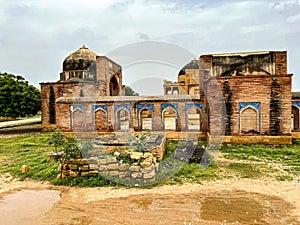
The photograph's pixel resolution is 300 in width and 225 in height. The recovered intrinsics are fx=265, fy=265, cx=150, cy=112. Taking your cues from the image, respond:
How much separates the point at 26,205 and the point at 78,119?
10779 mm

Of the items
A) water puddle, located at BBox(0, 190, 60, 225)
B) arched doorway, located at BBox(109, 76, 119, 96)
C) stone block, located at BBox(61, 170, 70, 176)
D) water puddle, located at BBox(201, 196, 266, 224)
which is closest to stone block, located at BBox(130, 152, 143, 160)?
stone block, located at BBox(61, 170, 70, 176)

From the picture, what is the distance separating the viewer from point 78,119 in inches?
651

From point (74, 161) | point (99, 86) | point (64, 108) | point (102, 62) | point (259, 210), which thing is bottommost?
point (259, 210)

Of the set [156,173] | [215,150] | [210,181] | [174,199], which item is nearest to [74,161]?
[156,173]

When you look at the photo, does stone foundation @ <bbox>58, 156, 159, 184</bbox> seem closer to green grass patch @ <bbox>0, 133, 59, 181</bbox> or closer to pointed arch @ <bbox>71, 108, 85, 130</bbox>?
green grass patch @ <bbox>0, 133, 59, 181</bbox>

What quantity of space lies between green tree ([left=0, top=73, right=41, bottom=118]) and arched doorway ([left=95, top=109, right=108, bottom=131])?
23.7 ft

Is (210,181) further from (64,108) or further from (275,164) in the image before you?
(64,108)

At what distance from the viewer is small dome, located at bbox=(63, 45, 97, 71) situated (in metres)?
23.4

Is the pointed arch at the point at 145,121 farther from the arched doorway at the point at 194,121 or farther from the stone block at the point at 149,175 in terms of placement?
the stone block at the point at 149,175

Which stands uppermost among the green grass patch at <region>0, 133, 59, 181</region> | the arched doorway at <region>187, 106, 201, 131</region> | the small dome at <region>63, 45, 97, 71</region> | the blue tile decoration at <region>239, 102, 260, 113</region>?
the small dome at <region>63, 45, 97, 71</region>

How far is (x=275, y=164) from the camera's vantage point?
355 inches

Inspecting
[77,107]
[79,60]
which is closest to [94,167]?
[77,107]

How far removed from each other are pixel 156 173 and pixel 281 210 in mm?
3391

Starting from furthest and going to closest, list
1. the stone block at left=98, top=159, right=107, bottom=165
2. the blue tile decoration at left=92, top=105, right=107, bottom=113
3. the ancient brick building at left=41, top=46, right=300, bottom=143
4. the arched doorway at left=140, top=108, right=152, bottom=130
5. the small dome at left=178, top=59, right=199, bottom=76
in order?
the small dome at left=178, top=59, right=199, bottom=76 < the blue tile decoration at left=92, top=105, right=107, bottom=113 < the arched doorway at left=140, top=108, right=152, bottom=130 < the ancient brick building at left=41, top=46, right=300, bottom=143 < the stone block at left=98, top=159, right=107, bottom=165
